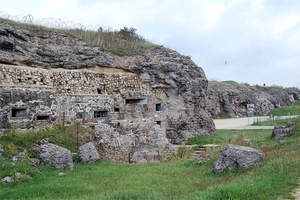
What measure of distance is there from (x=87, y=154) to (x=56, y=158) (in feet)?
5.31

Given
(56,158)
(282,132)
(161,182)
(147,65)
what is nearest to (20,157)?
(56,158)

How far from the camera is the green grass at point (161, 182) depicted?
8406mm

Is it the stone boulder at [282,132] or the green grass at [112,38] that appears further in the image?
the green grass at [112,38]

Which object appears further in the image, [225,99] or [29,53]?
[225,99]

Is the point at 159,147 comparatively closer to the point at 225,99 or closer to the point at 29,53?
the point at 29,53

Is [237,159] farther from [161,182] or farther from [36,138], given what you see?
[36,138]

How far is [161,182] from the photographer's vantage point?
37.0ft

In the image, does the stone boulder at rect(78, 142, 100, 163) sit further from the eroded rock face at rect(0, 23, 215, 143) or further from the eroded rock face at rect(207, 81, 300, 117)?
the eroded rock face at rect(207, 81, 300, 117)

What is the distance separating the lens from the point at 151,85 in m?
22.3

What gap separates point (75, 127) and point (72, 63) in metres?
4.84

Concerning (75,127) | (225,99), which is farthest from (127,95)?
(225,99)

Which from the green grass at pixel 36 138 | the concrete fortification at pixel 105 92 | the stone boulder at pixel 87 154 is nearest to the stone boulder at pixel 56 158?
the green grass at pixel 36 138

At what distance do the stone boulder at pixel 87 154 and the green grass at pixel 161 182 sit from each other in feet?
1.46

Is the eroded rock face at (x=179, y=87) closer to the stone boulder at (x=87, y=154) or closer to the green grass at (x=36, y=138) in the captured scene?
the green grass at (x=36, y=138)
